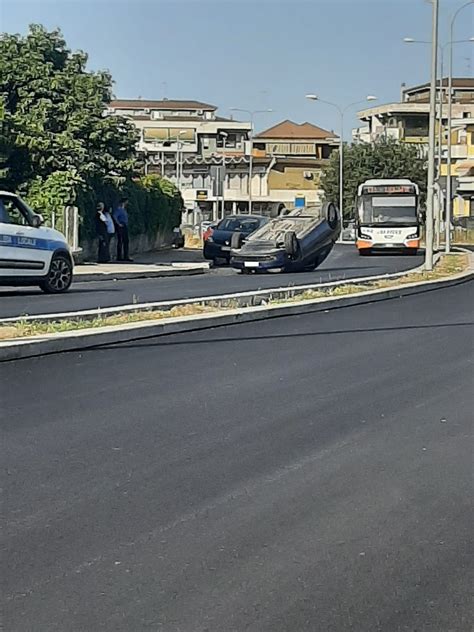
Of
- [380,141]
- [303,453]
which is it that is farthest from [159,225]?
[380,141]

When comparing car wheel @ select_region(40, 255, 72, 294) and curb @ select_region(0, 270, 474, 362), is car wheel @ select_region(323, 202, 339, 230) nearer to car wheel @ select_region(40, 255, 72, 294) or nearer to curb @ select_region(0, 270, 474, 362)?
curb @ select_region(0, 270, 474, 362)

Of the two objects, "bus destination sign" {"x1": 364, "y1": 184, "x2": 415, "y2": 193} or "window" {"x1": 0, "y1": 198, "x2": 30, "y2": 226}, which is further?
"bus destination sign" {"x1": 364, "y1": 184, "x2": 415, "y2": 193}

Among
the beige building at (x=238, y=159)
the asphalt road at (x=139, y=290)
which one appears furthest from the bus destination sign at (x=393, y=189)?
the beige building at (x=238, y=159)

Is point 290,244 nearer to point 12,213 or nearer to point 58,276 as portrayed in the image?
point 58,276

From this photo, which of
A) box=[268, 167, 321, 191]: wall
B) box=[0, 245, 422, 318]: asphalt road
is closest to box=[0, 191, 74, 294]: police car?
box=[0, 245, 422, 318]: asphalt road

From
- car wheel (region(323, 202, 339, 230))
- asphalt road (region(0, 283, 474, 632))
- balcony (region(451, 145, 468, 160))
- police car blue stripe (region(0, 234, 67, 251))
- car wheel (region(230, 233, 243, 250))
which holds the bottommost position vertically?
asphalt road (region(0, 283, 474, 632))

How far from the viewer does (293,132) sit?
110m

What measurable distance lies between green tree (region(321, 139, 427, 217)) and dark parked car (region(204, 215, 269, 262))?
45.3 m

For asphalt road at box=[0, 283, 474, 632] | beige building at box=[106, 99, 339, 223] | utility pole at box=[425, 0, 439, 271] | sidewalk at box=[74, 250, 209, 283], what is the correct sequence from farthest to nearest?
beige building at box=[106, 99, 339, 223], utility pole at box=[425, 0, 439, 271], sidewalk at box=[74, 250, 209, 283], asphalt road at box=[0, 283, 474, 632]

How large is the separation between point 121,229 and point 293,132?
8060 centimetres

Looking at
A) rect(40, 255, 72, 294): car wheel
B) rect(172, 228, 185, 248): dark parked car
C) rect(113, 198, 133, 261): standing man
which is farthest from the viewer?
rect(172, 228, 185, 248): dark parked car

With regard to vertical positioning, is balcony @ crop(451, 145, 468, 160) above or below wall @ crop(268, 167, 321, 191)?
above

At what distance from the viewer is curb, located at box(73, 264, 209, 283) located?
24.5 metres

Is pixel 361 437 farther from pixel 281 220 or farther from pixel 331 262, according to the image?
pixel 331 262
